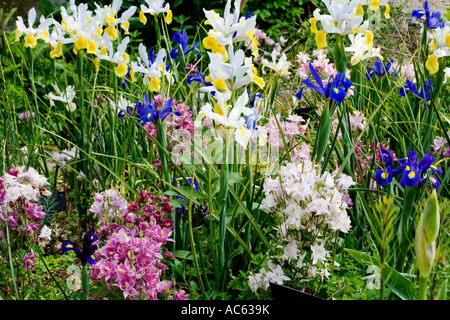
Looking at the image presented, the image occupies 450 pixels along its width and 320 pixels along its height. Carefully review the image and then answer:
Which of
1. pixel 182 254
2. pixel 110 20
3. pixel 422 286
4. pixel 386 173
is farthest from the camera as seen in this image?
pixel 110 20

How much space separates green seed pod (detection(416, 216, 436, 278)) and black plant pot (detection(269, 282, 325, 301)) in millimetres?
424

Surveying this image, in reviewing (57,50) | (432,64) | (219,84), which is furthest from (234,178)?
(57,50)

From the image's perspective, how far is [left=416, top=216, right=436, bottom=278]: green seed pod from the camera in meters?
0.83

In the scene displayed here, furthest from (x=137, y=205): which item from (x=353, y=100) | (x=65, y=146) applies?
(x=353, y=100)

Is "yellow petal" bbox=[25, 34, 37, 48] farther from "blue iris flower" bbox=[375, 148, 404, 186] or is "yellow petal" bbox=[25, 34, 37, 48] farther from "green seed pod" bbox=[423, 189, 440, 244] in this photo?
"green seed pod" bbox=[423, 189, 440, 244]

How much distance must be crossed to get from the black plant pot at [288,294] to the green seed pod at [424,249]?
42 cm

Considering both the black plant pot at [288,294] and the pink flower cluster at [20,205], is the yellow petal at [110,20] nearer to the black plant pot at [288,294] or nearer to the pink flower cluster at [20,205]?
the pink flower cluster at [20,205]

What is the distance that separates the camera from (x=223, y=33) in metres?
1.60

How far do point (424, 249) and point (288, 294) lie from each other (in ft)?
1.72

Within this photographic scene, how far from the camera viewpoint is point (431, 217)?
818 mm

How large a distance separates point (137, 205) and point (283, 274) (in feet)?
2.08

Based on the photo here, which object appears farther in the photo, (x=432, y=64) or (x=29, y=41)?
(x=29, y=41)

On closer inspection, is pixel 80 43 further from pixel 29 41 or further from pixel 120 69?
pixel 29 41

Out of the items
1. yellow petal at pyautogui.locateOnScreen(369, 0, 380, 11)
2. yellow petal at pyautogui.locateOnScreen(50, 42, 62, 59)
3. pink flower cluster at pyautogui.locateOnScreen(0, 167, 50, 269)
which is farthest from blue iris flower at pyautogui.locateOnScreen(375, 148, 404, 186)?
yellow petal at pyautogui.locateOnScreen(50, 42, 62, 59)
